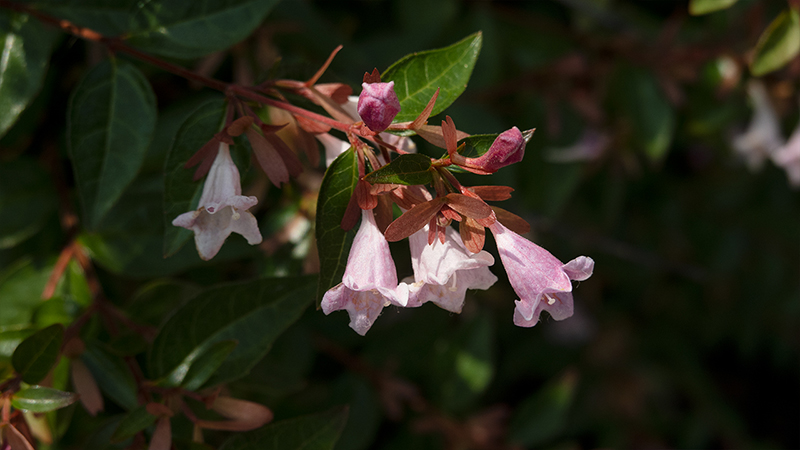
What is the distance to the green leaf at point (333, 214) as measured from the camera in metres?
0.74

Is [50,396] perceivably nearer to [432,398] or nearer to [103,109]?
[103,109]

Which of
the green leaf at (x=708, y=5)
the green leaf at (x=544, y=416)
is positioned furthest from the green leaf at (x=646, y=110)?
the green leaf at (x=544, y=416)

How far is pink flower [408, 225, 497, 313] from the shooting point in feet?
2.27

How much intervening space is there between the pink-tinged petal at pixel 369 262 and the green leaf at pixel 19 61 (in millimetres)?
718

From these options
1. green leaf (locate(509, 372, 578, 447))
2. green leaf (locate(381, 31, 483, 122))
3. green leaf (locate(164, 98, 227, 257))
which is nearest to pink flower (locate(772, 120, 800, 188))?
green leaf (locate(509, 372, 578, 447))

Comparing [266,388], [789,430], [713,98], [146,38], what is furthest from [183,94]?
[789,430]

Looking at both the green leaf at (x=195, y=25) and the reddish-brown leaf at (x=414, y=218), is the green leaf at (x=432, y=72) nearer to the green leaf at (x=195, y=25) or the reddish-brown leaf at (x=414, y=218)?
the reddish-brown leaf at (x=414, y=218)

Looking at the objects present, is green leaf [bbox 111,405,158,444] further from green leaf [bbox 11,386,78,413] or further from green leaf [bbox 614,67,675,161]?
→ green leaf [bbox 614,67,675,161]

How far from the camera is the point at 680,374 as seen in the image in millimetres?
2875

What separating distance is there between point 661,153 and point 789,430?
9.07 feet

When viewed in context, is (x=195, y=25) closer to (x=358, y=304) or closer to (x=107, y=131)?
(x=107, y=131)

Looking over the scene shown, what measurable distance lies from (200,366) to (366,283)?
443 millimetres

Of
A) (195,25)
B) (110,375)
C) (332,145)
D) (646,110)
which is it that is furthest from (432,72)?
(646,110)

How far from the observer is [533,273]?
0.71 m
